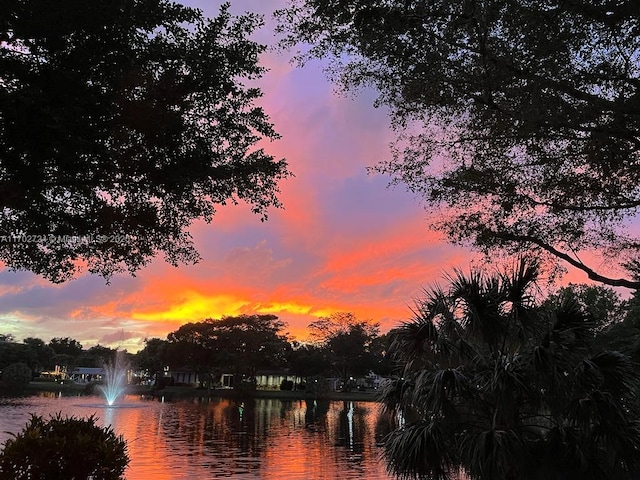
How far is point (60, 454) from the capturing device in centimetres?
580

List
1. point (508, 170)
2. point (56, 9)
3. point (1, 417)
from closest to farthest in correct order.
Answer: point (56, 9), point (508, 170), point (1, 417)

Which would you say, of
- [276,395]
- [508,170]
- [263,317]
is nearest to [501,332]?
[508,170]

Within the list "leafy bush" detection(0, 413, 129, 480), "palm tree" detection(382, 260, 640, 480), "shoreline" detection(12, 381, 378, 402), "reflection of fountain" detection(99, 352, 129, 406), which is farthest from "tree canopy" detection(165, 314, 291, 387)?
"leafy bush" detection(0, 413, 129, 480)

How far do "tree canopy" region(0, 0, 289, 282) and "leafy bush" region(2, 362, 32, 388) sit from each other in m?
68.3

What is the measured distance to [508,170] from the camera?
31.4ft

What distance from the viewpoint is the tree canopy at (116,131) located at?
23.5 feet

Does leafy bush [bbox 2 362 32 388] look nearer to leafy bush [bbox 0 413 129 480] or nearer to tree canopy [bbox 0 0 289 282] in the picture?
tree canopy [bbox 0 0 289 282]

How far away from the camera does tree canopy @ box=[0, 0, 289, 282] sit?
23.5 feet

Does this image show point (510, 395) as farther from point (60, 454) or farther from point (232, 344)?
point (232, 344)

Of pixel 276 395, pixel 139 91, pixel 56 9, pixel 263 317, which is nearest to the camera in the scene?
pixel 56 9

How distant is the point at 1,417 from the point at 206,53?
87.2 ft

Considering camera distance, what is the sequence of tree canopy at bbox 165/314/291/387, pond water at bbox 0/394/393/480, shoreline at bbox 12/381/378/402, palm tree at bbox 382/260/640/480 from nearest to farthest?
palm tree at bbox 382/260/640/480, pond water at bbox 0/394/393/480, shoreline at bbox 12/381/378/402, tree canopy at bbox 165/314/291/387

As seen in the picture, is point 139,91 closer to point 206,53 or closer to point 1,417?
point 206,53

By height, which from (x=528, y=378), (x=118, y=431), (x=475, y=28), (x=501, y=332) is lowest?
(x=118, y=431)
